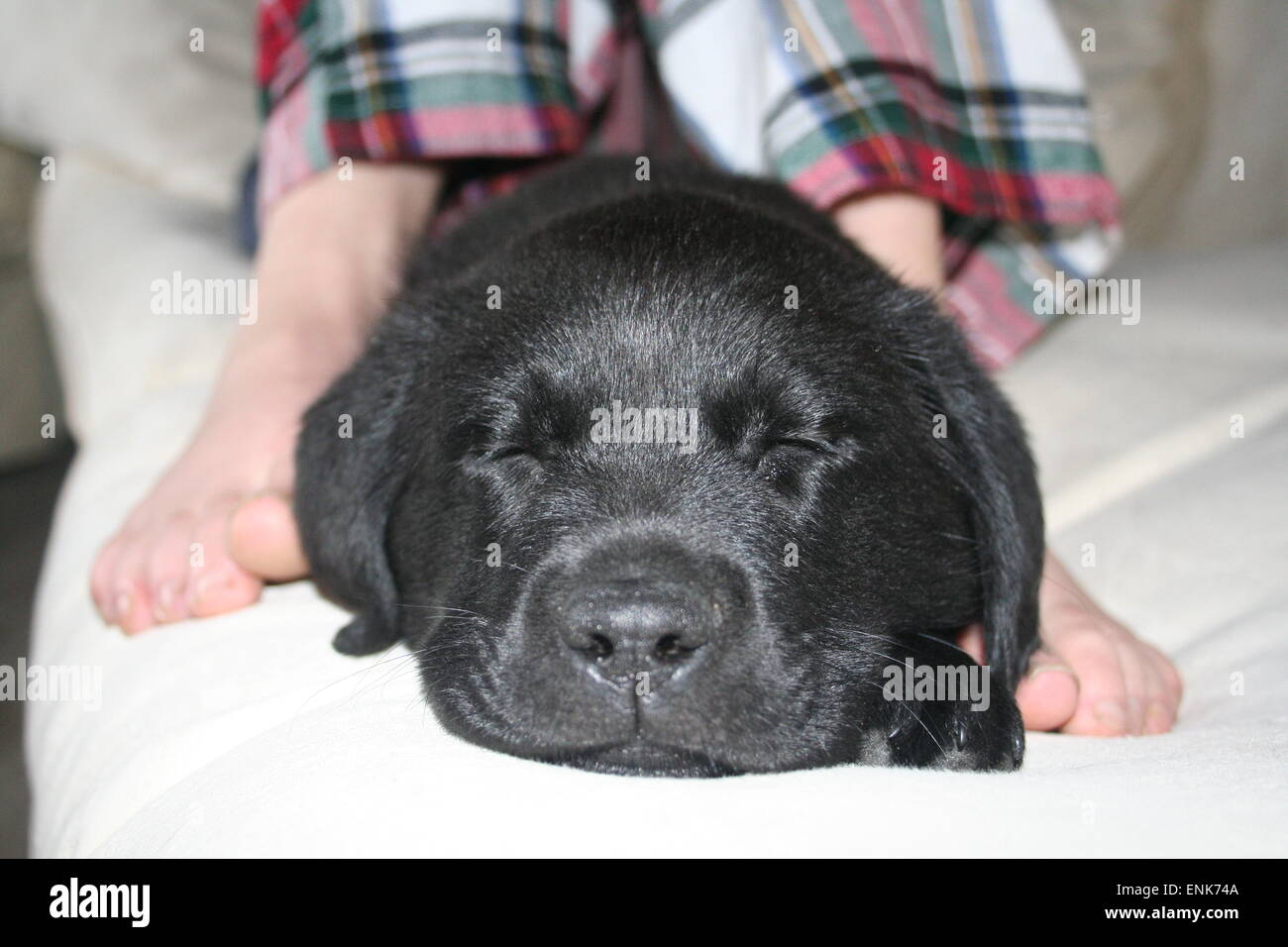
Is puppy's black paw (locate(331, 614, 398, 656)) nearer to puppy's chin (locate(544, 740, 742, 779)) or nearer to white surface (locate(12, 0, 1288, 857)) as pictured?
white surface (locate(12, 0, 1288, 857))

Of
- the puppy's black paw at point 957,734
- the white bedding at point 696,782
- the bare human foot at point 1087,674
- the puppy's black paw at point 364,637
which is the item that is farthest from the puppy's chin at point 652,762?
the bare human foot at point 1087,674

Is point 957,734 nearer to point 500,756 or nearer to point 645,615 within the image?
point 645,615

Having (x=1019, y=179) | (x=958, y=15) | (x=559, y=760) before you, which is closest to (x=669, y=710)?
(x=559, y=760)

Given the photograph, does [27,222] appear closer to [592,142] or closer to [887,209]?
[592,142]

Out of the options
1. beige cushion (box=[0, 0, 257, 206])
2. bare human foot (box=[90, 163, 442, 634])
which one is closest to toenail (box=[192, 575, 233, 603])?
bare human foot (box=[90, 163, 442, 634])

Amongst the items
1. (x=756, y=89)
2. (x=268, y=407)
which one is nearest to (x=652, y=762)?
(x=268, y=407)

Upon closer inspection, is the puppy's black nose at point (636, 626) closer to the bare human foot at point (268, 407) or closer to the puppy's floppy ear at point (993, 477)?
the puppy's floppy ear at point (993, 477)
